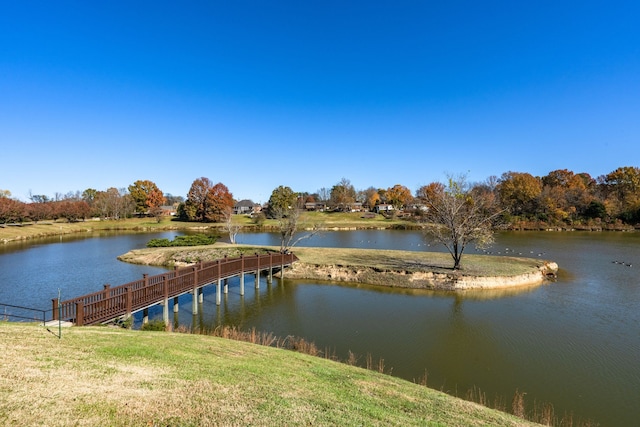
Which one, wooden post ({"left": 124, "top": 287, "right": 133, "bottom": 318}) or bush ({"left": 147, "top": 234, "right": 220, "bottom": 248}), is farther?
bush ({"left": 147, "top": 234, "right": 220, "bottom": 248})

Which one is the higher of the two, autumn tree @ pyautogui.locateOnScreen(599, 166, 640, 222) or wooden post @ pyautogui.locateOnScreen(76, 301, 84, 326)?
autumn tree @ pyautogui.locateOnScreen(599, 166, 640, 222)

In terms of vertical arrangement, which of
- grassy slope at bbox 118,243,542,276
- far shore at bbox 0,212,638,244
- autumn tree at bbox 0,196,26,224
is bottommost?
grassy slope at bbox 118,243,542,276

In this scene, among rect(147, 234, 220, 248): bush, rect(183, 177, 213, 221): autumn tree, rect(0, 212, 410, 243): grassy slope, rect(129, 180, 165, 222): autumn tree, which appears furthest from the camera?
rect(129, 180, 165, 222): autumn tree

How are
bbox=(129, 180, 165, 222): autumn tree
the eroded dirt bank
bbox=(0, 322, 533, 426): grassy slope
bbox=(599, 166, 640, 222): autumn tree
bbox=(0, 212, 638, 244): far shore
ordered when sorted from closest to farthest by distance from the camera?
bbox=(0, 322, 533, 426): grassy slope, the eroded dirt bank, bbox=(0, 212, 638, 244): far shore, bbox=(599, 166, 640, 222): autumn tree, bbox=(129, 180, 165, 222): autumn tree

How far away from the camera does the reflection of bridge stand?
13.6m

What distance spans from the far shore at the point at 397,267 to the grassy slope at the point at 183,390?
16.9 meters

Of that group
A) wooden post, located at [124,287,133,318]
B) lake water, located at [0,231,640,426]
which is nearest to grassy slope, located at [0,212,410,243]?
lake water, located at [0,231,640,426]

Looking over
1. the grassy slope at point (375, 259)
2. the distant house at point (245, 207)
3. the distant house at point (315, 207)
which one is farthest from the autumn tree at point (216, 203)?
the grassy slope at point (375, 259)

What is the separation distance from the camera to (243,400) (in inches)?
276

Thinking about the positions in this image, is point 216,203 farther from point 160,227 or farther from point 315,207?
point 315,207

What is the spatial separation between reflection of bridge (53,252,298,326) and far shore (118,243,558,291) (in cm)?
579

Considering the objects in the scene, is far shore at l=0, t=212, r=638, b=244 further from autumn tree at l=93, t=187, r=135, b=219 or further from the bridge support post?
the bridge support post

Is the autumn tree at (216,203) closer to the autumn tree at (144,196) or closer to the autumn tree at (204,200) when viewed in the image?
the autumn tree at (204,200)

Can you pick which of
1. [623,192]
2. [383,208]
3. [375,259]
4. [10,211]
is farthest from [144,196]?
[623,192]
